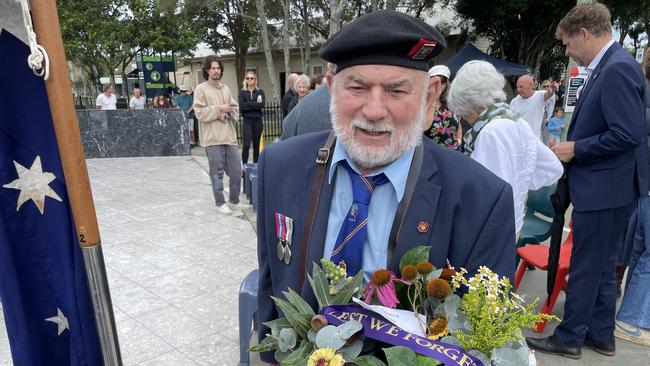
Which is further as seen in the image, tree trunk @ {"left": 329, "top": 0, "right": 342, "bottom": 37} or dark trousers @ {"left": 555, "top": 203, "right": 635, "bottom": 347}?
tree trunk @ {"left": 329, "top": 0, "right": 342, "bottom": 37}

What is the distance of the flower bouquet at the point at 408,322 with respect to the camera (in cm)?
94

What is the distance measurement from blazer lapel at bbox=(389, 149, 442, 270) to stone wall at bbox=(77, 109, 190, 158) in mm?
10178

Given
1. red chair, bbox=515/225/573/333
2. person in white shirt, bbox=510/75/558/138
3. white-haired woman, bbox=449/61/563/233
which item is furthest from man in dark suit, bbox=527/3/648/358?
person in white shirt, bbox=510/75/558/138

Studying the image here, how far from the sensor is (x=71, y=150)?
127 cm

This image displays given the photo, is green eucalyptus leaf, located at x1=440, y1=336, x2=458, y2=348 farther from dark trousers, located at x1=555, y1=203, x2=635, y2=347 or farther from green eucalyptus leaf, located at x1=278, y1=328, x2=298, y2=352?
dark trousers, located at x1=555, y1=203, x2=635, y2=347

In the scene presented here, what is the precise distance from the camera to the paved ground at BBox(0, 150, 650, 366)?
3074mm

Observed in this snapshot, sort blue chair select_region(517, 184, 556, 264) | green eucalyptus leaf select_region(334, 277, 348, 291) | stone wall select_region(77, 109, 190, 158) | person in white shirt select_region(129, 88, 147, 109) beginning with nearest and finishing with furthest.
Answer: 1. green eucalyptus leaf select_region(334, 277, 348, 291)
2. blue chair select_region(517, 184, 556, 264)
3. stone wall select_region(77, 109, 190, 158)
4. person in white shirt select_region(129, 88, 147, 109)

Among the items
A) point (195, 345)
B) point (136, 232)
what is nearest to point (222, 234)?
point (136, 232)

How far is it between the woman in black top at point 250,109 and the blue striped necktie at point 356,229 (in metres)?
7.35

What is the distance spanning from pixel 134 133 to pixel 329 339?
35.3 feet

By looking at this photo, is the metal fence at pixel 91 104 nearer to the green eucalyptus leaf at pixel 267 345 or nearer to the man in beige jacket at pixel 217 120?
the man in beige jacket at pixel 217 120

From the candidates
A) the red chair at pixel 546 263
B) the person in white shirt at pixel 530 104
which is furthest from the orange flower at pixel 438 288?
the person in white shirt at pixel 530 104

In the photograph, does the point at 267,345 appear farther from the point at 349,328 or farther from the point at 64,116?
the point at 64,116

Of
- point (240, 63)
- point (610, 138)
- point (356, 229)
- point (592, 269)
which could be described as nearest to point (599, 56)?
point (610, 138)
